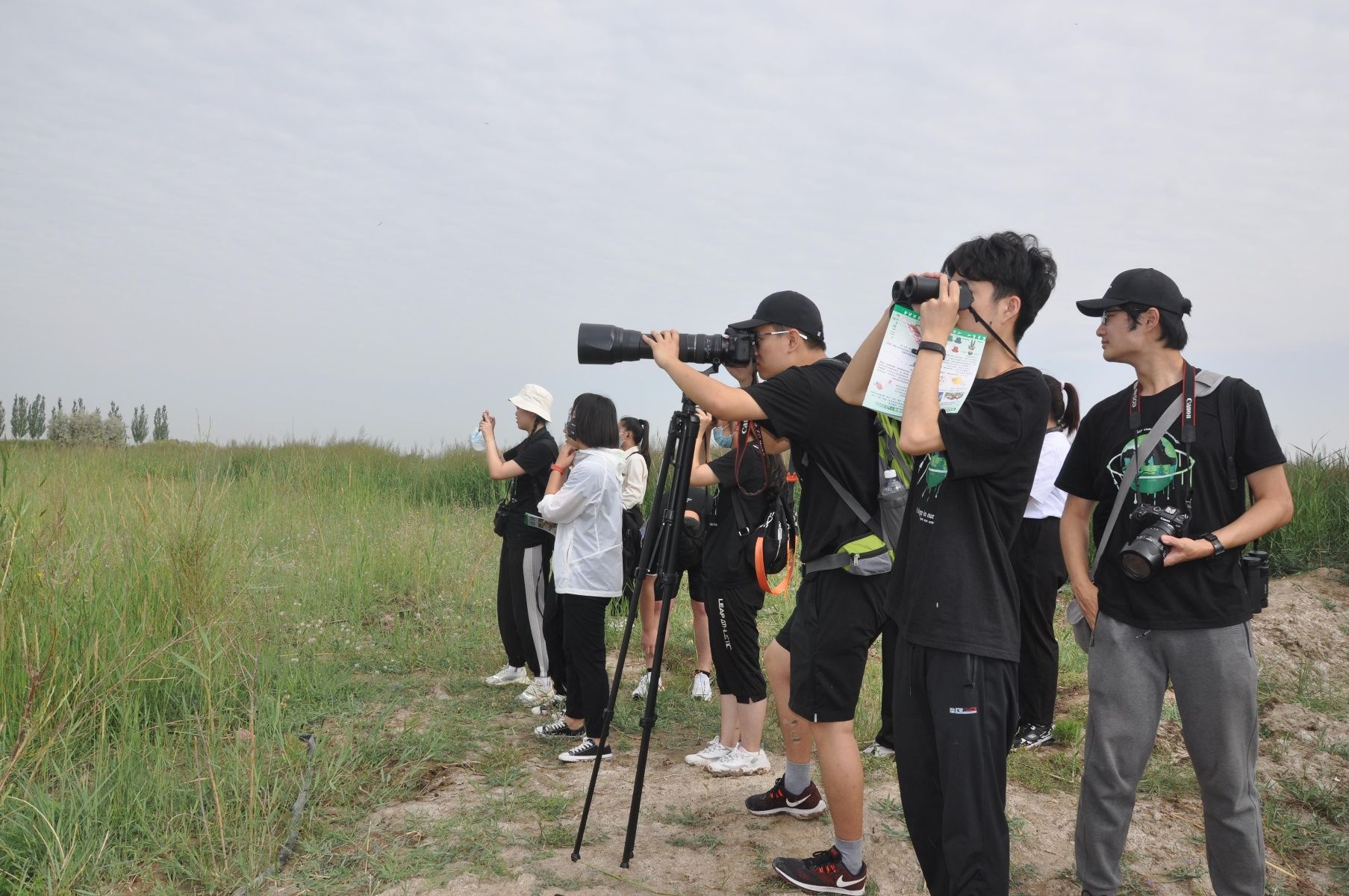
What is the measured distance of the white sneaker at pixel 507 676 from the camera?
602 cm

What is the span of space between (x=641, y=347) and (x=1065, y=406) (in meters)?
3.00

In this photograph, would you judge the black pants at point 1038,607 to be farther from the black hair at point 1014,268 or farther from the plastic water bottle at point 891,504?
the black hair at point 1014,268

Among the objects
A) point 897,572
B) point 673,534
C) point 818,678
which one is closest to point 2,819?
point 673,534

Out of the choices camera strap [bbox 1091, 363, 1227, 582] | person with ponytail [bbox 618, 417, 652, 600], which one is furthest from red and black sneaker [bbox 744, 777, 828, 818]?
person with ponytail [bbox 618, 417, 652, 600]

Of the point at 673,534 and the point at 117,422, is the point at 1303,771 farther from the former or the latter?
the point at 117,422

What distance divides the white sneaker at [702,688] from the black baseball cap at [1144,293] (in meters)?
3.72

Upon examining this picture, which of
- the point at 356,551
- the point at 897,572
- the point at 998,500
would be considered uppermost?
the point at 998,500

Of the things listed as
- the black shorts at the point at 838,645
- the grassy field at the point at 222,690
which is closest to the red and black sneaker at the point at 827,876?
the black shorts at the point at 838,645

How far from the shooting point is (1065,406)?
5078mm

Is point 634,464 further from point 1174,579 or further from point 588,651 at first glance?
point 1174,579

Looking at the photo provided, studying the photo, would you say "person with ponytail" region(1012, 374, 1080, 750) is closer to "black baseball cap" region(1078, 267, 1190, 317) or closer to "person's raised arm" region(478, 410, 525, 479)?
"black baseball cap" region(1078, 267, 1190, 317)

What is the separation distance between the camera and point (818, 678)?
3.05m

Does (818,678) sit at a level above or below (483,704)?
above

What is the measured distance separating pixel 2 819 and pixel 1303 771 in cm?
561
